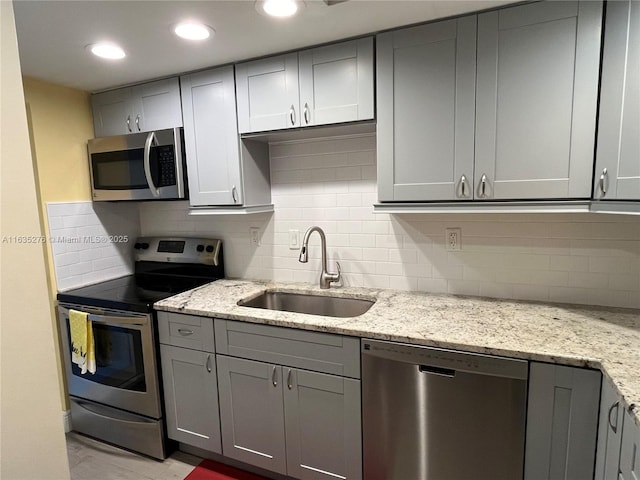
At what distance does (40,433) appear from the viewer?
1.13m

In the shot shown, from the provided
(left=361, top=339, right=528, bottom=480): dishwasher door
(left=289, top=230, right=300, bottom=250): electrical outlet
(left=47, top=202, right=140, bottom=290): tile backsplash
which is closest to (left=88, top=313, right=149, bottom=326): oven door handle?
(left=47, top=202, right=140, bottom=290): tile backsplash

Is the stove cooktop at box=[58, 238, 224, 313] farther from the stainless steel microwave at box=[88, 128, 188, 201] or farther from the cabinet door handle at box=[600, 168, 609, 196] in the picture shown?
the cabinet door handle at box=[600, 168, 609, 196]

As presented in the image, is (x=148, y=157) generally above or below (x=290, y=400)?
above

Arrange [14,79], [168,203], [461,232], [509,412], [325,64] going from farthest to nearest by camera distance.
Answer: [168,203] < [461,232] < [325,64] < [509,412] < [14,79]

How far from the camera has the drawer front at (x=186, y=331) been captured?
198 cm

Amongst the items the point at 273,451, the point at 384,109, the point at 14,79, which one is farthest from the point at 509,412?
the point at 14,79

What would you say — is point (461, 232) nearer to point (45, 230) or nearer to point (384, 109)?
point (384, 109)

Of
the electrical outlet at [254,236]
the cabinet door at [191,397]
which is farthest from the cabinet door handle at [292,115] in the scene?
the cabinet door at [191,397]

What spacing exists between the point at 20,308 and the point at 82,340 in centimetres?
138

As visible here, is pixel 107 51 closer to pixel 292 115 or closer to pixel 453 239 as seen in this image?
pixel 292 115

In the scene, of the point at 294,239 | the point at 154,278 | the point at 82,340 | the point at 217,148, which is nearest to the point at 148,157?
the point at 217,148

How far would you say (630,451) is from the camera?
105 centimetres

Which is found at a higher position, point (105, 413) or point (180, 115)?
point (180, 115)

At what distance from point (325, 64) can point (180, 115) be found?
97cm
